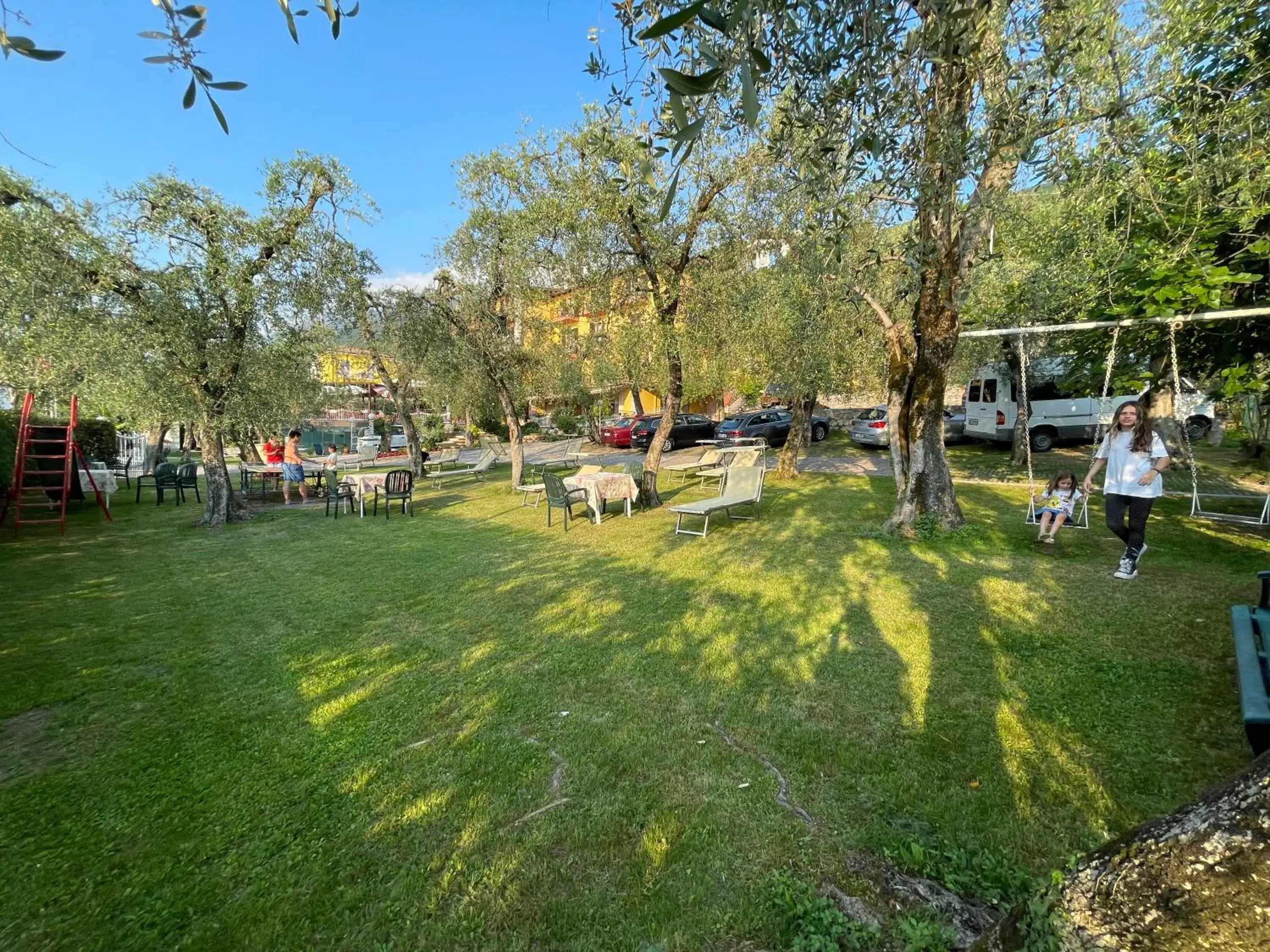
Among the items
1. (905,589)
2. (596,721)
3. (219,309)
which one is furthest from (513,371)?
(596,721)

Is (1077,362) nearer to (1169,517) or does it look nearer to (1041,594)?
(1169,517)

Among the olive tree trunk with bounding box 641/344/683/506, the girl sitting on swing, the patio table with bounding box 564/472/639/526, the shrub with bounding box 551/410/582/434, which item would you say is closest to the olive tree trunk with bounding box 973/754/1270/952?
the girl sitting on swing

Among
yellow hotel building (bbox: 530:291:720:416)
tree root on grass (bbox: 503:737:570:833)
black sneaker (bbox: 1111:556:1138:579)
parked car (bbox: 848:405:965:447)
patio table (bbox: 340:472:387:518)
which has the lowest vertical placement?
tree root on grass (bbox: 503:737:570:833)

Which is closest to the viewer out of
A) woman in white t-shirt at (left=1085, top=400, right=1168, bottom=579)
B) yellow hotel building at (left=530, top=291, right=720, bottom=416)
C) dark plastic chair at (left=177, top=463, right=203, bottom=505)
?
woman in white t-shirt at (left=1085, top=400, right=1168, bottom=579)

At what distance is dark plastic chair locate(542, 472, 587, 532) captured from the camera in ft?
28.5

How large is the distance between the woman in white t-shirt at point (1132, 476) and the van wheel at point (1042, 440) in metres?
13.3

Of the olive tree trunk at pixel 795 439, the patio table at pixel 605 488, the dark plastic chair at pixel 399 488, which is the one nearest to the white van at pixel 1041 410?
the olive tree trunk at pixel 795 439

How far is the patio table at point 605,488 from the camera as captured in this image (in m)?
9.20

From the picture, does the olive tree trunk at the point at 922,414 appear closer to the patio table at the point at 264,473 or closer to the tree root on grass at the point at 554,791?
the tree root on grass at the point at 554,791

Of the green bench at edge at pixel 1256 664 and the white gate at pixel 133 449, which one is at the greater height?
the white gate at pixel 133 449

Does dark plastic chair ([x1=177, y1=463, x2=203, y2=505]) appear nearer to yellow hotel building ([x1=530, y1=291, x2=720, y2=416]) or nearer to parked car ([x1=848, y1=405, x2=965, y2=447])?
yellow hotel building ([x1=530, y1=291, x2=720, y2=416])

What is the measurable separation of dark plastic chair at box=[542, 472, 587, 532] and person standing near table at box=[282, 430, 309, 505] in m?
6.66

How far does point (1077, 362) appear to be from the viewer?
8.30 m

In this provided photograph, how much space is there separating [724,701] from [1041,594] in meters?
3.55
